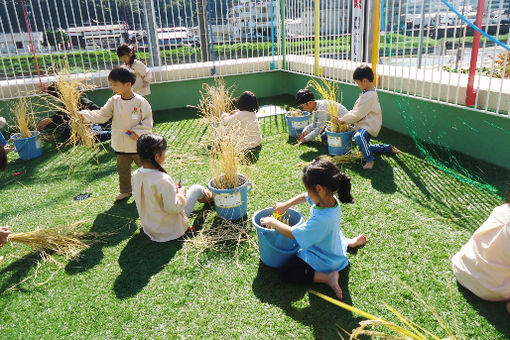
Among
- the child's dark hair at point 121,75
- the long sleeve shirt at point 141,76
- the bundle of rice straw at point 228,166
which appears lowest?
the bundle of rice straw at point 228,166

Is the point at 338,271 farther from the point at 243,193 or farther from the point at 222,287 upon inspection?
the point at 243,193

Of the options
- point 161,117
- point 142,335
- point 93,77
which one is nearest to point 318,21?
point 161,117

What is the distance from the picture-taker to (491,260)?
91.7 inches

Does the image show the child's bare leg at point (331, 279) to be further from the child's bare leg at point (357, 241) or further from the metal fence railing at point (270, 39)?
the metal fence railing at point (270, 39)

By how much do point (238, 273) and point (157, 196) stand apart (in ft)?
3.02

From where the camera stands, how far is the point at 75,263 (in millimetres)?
3135

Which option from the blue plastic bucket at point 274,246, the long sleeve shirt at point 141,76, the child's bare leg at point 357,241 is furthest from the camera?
the long sleeve shirt at point 141,76

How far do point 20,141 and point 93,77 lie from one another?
217cm

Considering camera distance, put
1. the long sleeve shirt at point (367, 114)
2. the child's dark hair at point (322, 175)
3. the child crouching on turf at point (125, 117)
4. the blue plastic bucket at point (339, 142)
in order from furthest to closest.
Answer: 1. the blue plastic bucket at point (339, 142)
2. the long sleeve shirt at point (367, 114)
3. the child crouching on turf at point (125, 117)
4. the child's dark hair at point (322, 175)

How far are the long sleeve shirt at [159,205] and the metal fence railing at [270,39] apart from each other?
328cm

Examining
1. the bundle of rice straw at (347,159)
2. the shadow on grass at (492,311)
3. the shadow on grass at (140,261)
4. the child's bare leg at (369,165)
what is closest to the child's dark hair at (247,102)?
the bundle of rice straw at (347,159)

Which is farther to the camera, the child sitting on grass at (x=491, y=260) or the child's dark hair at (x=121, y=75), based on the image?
the child's dark hair at (x=121, y=75)

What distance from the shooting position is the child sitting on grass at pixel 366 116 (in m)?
4.53

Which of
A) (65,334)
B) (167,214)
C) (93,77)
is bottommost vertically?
(65,334)
